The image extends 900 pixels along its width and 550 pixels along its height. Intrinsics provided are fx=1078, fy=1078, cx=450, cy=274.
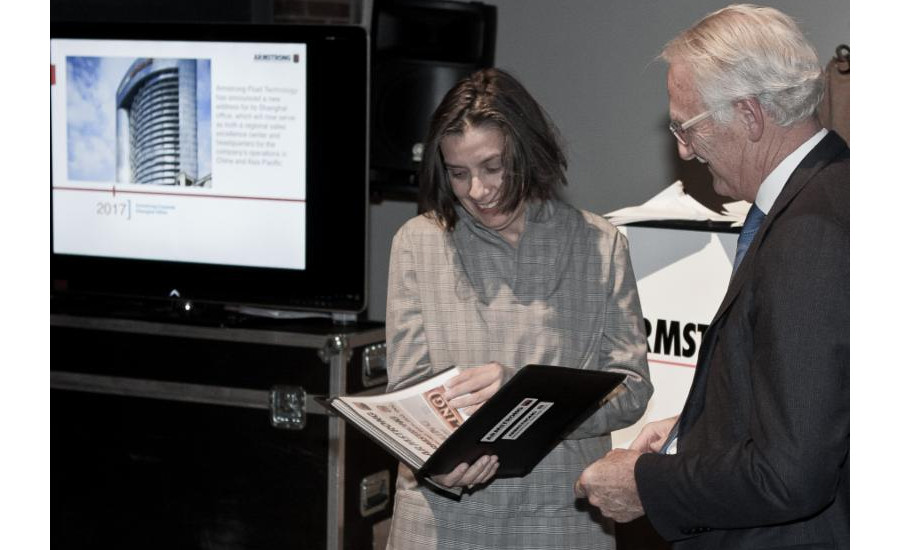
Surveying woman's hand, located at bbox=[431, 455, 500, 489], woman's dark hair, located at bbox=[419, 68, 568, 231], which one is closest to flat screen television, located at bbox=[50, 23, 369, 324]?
woman's dark hair, located at bbox=[419, 68, 568, 231]

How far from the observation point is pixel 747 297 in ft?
4.52

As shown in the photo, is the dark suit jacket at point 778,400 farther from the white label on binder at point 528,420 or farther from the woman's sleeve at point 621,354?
the woman's sleeve at point 621,354

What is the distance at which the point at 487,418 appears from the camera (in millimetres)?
1771

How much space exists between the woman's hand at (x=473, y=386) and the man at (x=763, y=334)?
36 centimetres

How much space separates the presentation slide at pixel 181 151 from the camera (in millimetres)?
3240

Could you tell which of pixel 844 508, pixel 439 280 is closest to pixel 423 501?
pixel 439 280

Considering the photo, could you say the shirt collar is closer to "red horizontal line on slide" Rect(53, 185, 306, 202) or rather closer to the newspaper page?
the newspaper page

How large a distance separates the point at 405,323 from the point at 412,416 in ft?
0.79

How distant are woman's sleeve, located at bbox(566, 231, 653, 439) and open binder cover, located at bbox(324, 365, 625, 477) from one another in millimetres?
59

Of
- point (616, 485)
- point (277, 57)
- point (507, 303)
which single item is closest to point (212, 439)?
point (277, 57)

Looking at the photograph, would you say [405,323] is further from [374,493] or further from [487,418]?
[374,493]

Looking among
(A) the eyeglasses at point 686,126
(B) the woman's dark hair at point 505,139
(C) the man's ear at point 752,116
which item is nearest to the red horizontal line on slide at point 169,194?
(B) the woman's dark hair at point 505,139
